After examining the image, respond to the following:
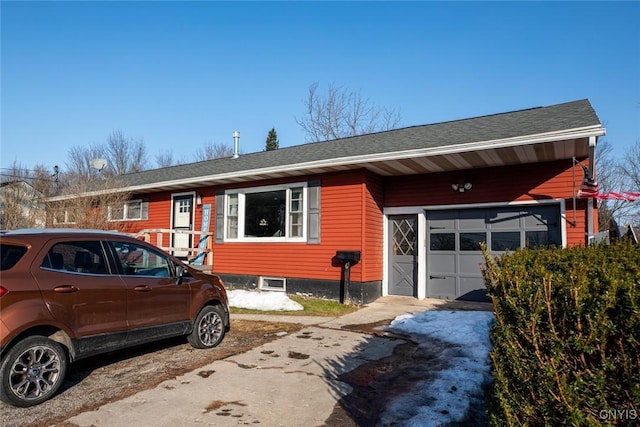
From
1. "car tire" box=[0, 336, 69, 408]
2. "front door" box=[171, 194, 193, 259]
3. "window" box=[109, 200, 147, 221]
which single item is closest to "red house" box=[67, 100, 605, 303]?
"front door" box=[171, 194, 193, 259]

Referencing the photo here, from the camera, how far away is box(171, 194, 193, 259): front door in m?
13.3

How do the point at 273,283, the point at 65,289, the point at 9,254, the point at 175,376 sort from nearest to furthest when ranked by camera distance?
the point at 9,254 < the point at 65,289 < the point at 175,376 < the point at 273,283

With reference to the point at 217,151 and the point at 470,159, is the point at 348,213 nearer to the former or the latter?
the point at 470,159

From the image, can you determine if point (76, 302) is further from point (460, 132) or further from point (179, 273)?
point (460, 132)

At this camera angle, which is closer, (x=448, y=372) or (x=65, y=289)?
(x=65, y=289)

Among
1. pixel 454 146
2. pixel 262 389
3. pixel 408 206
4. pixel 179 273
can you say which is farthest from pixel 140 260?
pixel 408 206

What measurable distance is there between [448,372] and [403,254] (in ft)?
19.7

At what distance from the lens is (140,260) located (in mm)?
5082

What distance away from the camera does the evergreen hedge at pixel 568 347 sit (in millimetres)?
1789

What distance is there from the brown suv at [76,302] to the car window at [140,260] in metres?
0.01

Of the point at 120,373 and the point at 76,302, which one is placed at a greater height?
the point at 76,302

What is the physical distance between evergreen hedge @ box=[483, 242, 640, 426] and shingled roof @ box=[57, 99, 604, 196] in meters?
5.81

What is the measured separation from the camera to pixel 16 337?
365 centimetres

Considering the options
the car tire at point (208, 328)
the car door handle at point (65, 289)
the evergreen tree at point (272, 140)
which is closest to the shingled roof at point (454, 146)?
the car tire at point (208, 328)
